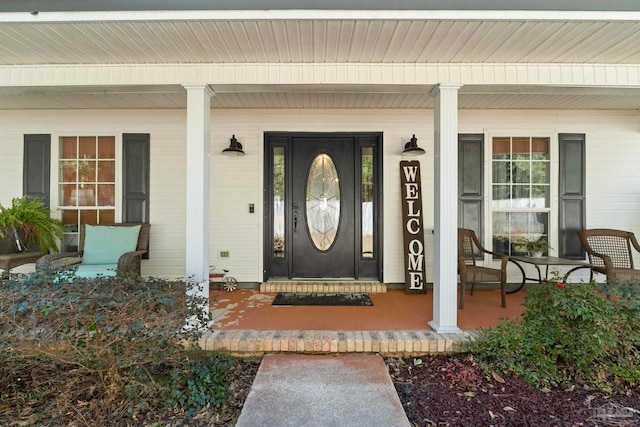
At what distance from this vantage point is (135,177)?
4.59 meters

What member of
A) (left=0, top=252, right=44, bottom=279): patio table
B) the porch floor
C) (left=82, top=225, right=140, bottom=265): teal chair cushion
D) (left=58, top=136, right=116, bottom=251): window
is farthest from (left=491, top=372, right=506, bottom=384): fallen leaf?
(left=58, top=136, right=116, bottom=251): window

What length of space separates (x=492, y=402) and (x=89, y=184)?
16.5 feet

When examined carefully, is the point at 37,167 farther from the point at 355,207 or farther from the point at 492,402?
the point at 492,402

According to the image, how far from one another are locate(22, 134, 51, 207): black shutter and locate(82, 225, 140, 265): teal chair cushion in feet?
3.71

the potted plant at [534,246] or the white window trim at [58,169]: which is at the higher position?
the white window trim at [58,169]

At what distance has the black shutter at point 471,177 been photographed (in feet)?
15.1

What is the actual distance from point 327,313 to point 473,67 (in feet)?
8.67

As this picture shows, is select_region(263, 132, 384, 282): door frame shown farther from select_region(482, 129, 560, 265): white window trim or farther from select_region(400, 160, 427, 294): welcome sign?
select_region(482, 129, 560, 265): white window trim

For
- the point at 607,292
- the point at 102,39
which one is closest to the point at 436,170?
the point at 607,292

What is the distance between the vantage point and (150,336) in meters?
2.08

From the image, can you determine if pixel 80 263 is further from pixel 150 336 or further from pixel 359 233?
pixel 359 233

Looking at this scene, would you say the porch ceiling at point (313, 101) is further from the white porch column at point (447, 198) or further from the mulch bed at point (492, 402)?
the mulch bed at point (492, 402)

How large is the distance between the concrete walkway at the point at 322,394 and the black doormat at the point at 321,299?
115 centimetres

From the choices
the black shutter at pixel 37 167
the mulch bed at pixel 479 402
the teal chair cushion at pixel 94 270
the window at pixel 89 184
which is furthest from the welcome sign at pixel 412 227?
the black shutter at pixel 37 167
